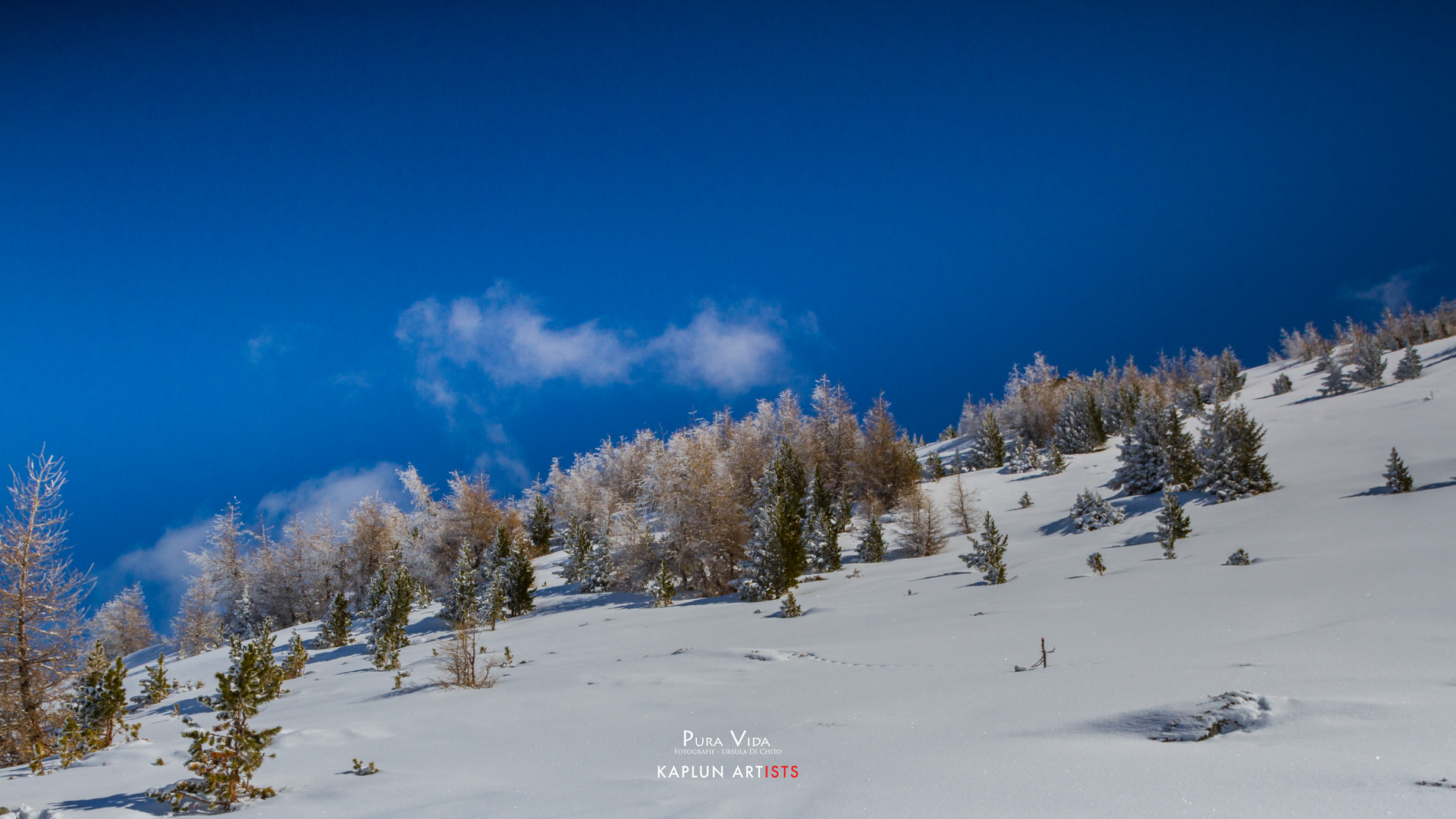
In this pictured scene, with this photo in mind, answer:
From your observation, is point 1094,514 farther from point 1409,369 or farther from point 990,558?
point 1409,369

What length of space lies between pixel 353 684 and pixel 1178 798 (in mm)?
13177

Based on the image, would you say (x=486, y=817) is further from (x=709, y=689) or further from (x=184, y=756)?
(x=184, y=756)

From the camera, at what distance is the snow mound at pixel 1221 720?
3.65m

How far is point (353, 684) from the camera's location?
11.5 m

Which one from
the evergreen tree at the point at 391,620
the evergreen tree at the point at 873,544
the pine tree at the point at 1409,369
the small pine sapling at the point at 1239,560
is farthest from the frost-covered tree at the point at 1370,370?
the evergreen tree at the point at 391,620

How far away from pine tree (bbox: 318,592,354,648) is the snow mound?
2321 centimetres

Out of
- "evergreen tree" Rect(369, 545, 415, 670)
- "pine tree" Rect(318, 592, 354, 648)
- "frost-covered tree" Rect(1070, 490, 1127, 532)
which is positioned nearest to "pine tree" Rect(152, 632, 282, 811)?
"evergreen tree" Rect(369, 545, 415, 670)

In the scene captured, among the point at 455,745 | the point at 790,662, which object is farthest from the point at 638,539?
the point at 455,745

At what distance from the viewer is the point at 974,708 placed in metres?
5.10

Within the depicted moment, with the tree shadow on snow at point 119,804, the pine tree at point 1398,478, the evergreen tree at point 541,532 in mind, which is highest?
the evergreen tree at point 541,532

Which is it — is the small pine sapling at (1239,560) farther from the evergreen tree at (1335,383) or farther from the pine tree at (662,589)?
the evergreen tree at (1335,383)

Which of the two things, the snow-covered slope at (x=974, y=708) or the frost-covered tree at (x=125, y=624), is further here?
the frost-covered tree at (x=125, y=624)

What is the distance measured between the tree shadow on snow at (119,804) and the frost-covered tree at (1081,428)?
135ft

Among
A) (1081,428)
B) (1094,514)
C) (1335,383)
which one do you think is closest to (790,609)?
(1094,514)
